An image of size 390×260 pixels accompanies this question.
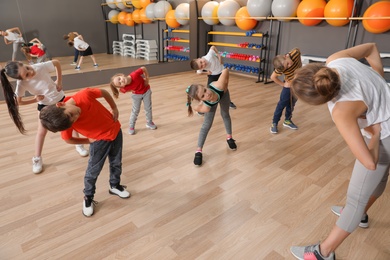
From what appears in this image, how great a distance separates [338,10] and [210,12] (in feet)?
9.24

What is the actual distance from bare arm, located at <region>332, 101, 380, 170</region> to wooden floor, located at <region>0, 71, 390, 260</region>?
793 millimetres

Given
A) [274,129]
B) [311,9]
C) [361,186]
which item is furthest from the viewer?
[311,9]

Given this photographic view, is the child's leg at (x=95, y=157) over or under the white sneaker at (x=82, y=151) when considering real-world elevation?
over

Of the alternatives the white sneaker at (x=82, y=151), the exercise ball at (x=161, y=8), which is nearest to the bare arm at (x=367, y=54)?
the white sneaker at (x=82, y=151)

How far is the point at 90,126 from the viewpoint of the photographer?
5.41 feet

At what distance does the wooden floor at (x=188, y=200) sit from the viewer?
5.10 feet

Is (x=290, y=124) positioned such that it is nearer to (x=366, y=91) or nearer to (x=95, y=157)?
(x=366, y=91)

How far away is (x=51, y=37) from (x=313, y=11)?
14.3 feet

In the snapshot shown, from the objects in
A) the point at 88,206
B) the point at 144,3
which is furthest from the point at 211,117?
the point at 144,3

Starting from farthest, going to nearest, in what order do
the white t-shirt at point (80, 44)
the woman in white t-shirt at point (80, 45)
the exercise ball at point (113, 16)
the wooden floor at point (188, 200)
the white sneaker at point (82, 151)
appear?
the exercise ball at point (113, 16) → the white t-shirt at point (80, 44) → the woman in white t-shirt at point (80, 45) → the white sneaker at point (82, 151) → the wooden floor at point (188, 200)

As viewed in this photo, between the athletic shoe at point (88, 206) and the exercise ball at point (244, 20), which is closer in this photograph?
the athletic shoe at point (88, 206)

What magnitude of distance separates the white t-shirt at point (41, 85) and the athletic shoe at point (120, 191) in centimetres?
100

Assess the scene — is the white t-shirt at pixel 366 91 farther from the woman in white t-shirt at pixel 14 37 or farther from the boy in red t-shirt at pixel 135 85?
the woman in white t-shirt at pixel 14 37

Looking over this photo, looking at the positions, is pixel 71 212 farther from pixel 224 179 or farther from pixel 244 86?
pixel 244 86
